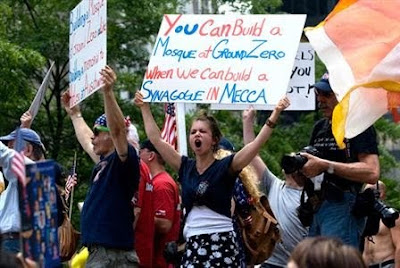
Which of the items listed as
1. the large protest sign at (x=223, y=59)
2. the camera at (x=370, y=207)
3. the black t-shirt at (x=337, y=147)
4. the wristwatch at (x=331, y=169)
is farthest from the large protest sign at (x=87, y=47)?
the camera at (x=370, y=207)

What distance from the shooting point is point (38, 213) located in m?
5.12

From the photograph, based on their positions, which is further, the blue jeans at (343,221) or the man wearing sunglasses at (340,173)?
the blue jeans at (343,221)

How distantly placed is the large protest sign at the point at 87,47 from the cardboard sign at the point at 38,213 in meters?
3.01

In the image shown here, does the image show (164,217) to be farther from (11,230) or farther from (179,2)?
(179,2)

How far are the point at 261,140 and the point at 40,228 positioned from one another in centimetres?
280

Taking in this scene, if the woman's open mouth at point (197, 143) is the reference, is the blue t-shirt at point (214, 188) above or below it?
below

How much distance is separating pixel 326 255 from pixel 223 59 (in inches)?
158

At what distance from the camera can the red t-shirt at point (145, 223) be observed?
8.59 metres

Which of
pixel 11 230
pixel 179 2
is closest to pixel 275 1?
pixel 179 2

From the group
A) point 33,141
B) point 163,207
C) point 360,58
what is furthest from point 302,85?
point 33,141

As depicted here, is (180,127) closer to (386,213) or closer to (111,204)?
(111,204)

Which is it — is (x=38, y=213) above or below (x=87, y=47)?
below

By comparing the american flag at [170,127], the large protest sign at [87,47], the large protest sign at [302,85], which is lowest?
the american flag at [170,127]

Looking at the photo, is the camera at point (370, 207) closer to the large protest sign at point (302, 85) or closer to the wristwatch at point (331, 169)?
the wristwatch at point (331, 169)
